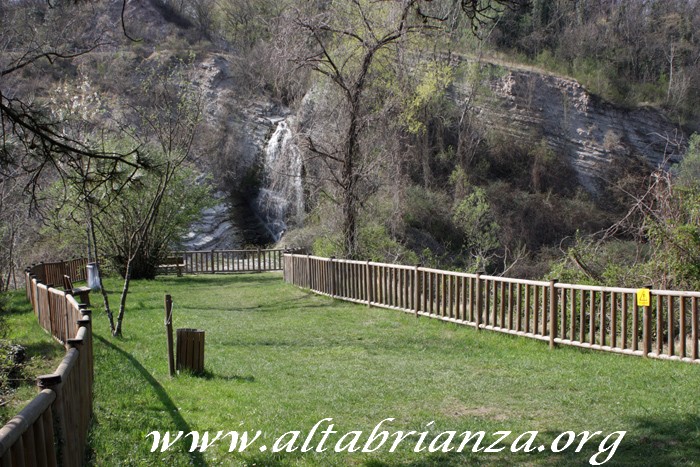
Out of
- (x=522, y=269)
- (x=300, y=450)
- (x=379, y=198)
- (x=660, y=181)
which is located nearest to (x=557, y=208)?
(x=522, y=269)

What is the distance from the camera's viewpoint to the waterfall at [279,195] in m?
35.1

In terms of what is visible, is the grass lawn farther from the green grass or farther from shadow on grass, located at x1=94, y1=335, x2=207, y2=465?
the green grass

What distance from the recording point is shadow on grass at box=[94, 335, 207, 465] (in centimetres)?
582

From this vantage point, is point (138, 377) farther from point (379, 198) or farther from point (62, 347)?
point (379, 198)

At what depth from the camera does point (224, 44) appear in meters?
60.5

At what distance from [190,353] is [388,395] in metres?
2.93

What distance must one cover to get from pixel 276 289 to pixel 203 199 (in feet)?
29.5

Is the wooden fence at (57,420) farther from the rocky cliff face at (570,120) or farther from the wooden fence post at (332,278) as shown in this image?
the rocky cliff face at (570,120)

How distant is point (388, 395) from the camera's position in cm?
805

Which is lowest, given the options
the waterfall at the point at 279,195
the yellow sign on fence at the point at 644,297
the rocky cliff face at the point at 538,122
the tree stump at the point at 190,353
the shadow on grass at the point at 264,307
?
the shadow on grass at the point at 264,307

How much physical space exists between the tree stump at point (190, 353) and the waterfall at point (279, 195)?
22.8 m

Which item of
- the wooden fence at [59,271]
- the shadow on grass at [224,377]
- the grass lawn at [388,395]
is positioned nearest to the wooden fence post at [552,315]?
the grass lawn at [388,395]

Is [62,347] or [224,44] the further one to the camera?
[224,44]

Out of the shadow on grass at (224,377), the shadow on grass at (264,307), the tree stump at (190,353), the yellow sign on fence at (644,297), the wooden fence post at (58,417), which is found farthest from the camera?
the shadow on grass at (264,307)
